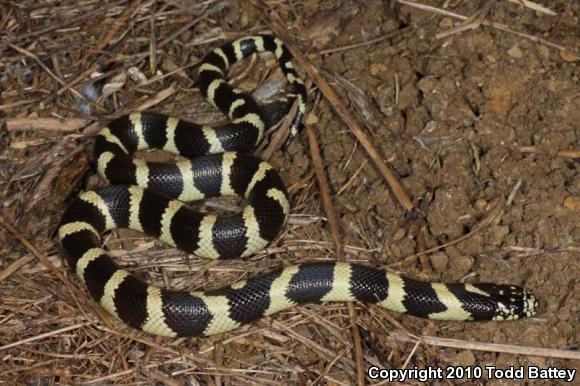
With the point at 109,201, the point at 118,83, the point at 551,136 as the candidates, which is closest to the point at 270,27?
the point at 118,83

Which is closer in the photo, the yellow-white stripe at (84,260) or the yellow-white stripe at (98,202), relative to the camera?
the yellow-white stripe at (84,260)

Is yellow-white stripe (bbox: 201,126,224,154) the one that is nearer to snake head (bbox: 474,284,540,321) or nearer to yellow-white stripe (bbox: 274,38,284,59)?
yellow-white stripe (bbox: 274,38,284,59)

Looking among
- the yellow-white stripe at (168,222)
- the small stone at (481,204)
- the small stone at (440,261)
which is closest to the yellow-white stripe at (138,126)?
the yellow-white stripe at (168,222)

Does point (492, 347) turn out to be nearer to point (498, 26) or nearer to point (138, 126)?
point (498, 26)

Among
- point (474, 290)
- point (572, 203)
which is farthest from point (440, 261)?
point (572, 203)

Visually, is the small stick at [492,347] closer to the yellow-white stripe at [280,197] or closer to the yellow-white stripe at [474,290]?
the yellow-white stripe at [474,290]
